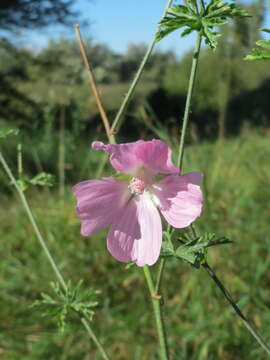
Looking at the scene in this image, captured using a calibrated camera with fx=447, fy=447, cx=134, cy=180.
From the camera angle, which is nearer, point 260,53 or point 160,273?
point 260,53

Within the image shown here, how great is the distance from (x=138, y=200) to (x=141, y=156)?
0.10 metres

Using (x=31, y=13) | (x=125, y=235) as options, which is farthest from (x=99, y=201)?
(x=31, y=13)

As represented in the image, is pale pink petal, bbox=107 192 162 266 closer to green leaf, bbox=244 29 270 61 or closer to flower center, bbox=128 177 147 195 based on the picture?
flower center, bbox=128 177 147 195

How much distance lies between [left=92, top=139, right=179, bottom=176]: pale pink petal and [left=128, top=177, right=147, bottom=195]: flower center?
3 cm

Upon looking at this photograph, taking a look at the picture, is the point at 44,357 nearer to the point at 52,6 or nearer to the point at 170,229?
the point at 170,229

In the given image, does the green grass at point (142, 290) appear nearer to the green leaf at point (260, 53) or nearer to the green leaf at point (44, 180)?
the green leaf at point (44, 180)

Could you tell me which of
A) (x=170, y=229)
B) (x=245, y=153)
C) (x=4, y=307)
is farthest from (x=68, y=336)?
(x=245, y=153)

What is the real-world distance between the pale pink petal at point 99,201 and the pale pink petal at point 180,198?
0.06 m

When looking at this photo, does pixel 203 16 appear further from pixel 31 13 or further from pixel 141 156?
pixel 31 13

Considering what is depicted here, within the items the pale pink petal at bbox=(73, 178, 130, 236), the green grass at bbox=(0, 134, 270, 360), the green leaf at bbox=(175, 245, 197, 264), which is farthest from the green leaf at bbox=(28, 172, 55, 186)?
the green grass at bbox=(0, 134, 270, 360)

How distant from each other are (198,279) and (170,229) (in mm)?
1412

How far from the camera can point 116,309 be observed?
201 centimetres

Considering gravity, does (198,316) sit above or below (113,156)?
below

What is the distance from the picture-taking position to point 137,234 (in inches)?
27.3
